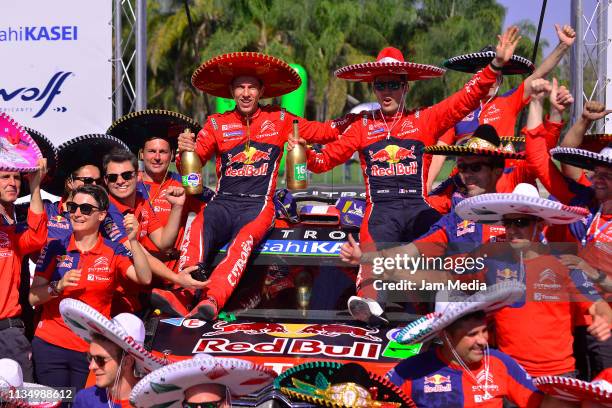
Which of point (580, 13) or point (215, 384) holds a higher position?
point (580, 13)

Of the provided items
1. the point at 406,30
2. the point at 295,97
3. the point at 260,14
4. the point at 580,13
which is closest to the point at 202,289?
the point at 580,13

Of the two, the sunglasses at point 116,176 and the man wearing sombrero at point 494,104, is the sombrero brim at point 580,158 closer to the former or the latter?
the man wearing sombrero at point 494,104

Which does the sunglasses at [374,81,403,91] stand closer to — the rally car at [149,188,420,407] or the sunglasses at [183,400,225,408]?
the rally car at [149,188,420,407]

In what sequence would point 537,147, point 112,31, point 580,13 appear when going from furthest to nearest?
1. point 112,31
2. point 580,13
3. point 537,147

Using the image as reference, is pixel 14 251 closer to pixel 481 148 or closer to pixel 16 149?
pixel 16 149

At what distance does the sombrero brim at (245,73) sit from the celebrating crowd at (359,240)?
0.05ft

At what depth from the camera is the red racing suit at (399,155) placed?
20.3 feet

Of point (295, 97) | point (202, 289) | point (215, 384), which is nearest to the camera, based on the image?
point (215, 384)

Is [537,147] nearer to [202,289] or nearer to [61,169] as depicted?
[202,289]

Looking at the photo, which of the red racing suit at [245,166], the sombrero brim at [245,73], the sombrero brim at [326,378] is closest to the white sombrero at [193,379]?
the sombrero brim at [326,378]

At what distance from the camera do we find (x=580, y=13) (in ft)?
28.5

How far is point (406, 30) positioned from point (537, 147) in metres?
40.4

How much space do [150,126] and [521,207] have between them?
336 cm

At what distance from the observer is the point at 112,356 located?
4.07 meters
